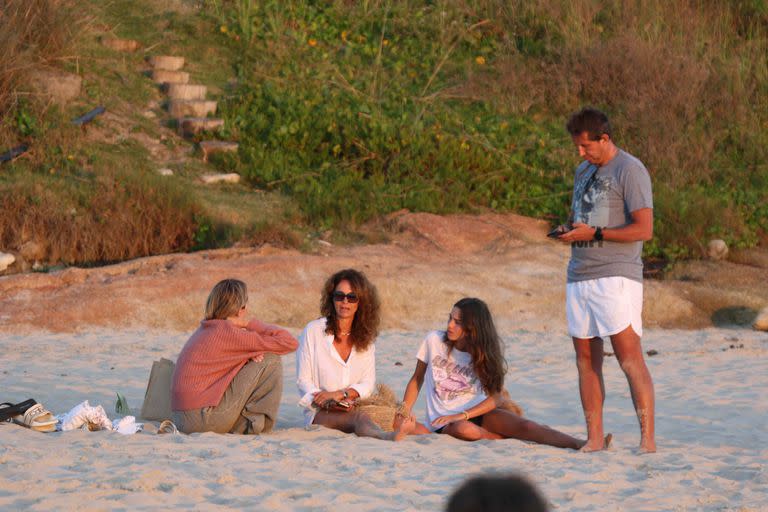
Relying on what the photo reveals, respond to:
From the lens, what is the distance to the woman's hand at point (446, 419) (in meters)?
6.02

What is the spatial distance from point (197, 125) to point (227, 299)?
8.31 metres

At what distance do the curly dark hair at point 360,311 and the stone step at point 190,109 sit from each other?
8.58 meters

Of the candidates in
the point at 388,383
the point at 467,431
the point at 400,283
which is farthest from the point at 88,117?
the point at 467,431

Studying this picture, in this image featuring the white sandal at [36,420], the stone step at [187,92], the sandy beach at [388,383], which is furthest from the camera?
the stone step at [187,92]

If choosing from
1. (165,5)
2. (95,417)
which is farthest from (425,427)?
(165,5)

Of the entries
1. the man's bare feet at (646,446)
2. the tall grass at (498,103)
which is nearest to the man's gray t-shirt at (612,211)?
the man's bare feet at (646,446)

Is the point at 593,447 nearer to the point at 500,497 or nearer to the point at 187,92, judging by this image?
the point at 500,497

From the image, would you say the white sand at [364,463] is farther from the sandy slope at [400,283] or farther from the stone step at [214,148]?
the stone step at [214,148]

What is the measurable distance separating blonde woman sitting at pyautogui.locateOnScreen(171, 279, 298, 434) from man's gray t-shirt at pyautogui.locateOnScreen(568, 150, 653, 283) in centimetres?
164

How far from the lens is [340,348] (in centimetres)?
622

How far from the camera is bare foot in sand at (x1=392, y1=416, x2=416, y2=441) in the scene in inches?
229

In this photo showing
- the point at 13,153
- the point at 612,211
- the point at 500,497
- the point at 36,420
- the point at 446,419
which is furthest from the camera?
the point at 13,153

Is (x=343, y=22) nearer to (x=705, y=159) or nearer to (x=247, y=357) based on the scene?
(x=705, y=159)

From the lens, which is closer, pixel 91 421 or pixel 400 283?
pixel 91 421
